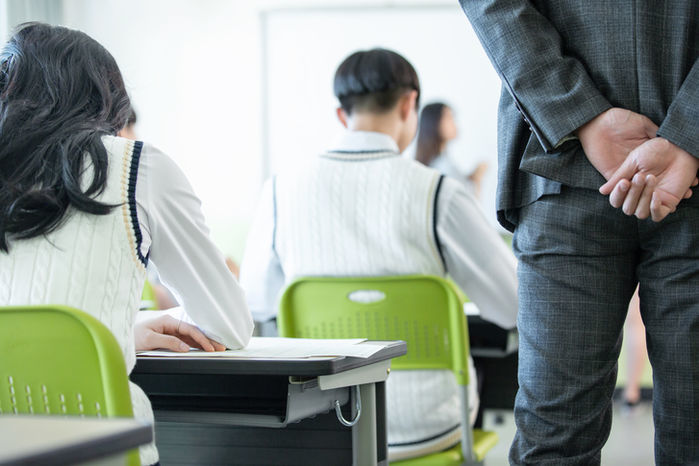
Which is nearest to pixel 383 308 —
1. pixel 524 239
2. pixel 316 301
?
pixel 316 301

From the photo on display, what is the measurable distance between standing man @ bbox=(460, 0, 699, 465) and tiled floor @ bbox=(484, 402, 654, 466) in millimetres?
2363

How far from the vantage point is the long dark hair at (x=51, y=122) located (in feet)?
4.15

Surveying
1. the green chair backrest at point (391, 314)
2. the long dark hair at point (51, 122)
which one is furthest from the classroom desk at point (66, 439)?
the green chair backrest at point (391, 314)

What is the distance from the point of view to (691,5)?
132 cm

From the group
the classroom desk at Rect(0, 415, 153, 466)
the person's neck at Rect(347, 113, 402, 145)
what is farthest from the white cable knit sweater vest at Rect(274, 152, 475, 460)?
the classroom desk at Rect(0, 415, 153, 466)

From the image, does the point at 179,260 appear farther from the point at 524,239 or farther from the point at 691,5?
the point at 691,5

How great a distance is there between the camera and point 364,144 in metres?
2.40

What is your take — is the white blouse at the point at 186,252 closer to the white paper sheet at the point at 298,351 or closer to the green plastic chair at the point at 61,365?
the white paper sheet at the point at 298,351

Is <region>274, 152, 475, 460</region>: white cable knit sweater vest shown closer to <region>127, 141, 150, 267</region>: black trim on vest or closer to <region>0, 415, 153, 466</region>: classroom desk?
<region>127, 141, 150, 267</region>: black trim on vest

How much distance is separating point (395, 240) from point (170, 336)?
2.83 ft

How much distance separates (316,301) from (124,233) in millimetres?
782

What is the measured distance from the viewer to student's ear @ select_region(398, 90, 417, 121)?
2.55m

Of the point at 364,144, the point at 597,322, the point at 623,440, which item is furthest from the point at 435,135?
the point at 597,322

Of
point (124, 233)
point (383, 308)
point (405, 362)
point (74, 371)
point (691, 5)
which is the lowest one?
point (405, 362)
